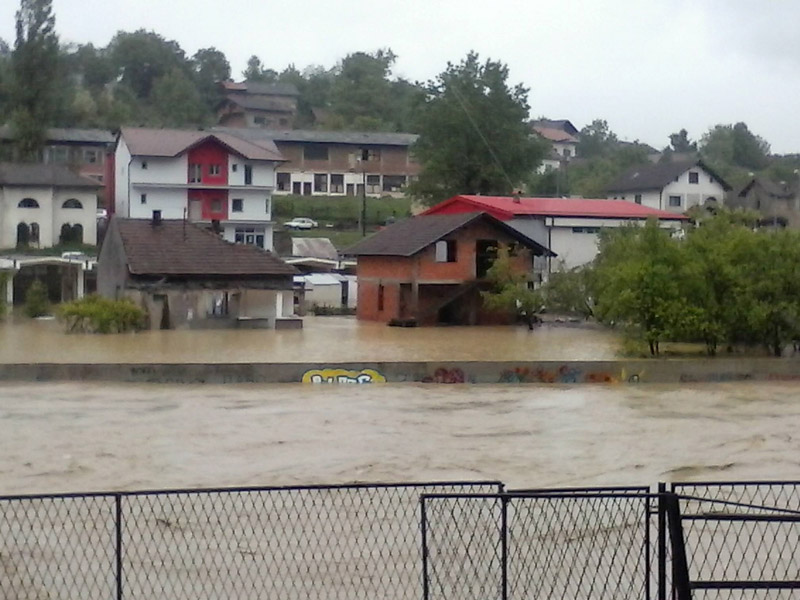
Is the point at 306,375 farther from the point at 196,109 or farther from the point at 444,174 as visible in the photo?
the point at 196,109

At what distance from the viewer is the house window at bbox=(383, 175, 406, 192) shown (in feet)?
232

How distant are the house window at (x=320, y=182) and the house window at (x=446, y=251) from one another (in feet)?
99.9

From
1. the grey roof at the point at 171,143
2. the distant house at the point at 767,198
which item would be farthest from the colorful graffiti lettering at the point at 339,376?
the distant house at the point at 767,198

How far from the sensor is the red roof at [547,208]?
146 ft

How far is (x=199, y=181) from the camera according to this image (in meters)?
55.4

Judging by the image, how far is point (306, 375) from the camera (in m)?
26.5

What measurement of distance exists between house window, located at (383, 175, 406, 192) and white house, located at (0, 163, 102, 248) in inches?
855

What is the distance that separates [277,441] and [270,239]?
37363 mm

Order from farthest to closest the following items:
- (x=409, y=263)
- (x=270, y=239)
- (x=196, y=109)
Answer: (x=196, y=109) → (x=270, y=239) → (x=409, y=263)

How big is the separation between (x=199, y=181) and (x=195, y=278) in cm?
1979

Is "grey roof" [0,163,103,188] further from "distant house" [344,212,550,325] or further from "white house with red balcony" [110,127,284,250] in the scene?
"distant house" [344,212,550,325]

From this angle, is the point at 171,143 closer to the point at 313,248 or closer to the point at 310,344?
the point at 313,248

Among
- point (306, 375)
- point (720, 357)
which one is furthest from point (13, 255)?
point (720, 357)

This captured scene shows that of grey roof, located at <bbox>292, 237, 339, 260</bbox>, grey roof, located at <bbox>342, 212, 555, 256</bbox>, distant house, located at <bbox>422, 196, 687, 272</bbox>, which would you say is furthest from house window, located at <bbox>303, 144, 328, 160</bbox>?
grey roof, located at <bbox>342, 212, 555, 256</bbox>
